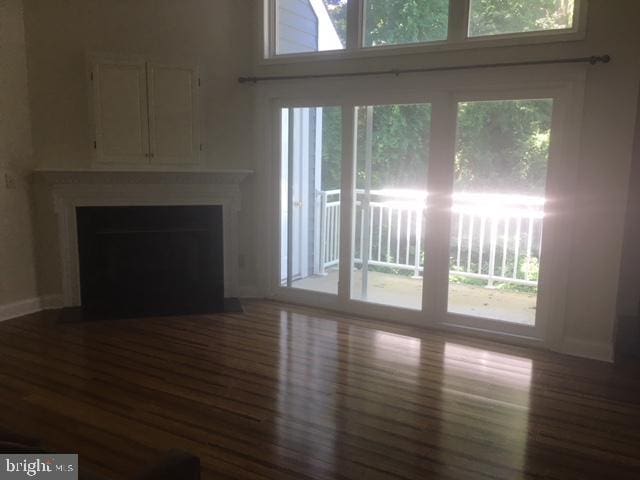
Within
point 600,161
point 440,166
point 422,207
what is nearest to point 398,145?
point 440,166

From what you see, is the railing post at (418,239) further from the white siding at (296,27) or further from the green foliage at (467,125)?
the white siding at (296,27)

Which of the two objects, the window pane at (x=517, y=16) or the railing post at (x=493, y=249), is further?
the railing post at (x=493, y=249)

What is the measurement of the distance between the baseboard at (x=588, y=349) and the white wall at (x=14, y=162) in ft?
14.3

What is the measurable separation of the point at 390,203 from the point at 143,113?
222 centimetres

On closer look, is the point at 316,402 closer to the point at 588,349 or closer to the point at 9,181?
the point at 588,349

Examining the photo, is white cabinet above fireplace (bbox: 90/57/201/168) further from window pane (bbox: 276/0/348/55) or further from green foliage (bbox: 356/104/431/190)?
green foliage (bbox: 356/104/431/190)

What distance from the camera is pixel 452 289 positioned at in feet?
14.1

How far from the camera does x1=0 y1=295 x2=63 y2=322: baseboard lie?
14.2 feet

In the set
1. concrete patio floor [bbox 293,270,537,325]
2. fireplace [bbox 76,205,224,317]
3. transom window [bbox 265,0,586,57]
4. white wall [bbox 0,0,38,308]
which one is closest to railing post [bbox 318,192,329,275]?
concrete patio floor [bbox 293,270,537,325]

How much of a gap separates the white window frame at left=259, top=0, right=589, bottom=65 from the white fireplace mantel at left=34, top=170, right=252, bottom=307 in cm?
116

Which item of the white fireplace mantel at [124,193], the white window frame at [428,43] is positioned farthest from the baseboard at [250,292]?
the white window frame at [428,43]

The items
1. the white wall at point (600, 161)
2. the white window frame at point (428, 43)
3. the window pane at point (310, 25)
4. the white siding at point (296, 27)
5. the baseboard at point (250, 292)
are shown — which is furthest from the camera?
the baseboard at point (250, 292)

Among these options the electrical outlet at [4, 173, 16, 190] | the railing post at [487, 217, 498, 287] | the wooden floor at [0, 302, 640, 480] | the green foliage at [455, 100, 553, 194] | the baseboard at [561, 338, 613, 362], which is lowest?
the wooden floor at [0, 302, 640, 480]

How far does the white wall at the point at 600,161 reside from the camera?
342 centimetres
